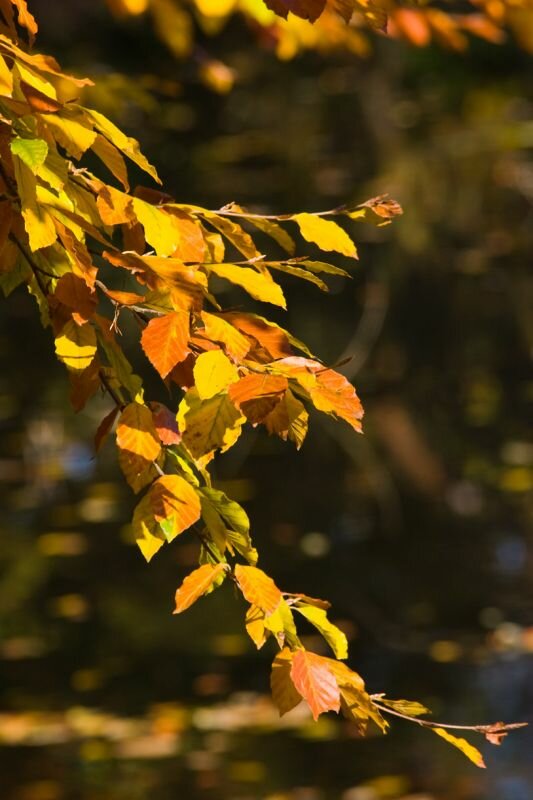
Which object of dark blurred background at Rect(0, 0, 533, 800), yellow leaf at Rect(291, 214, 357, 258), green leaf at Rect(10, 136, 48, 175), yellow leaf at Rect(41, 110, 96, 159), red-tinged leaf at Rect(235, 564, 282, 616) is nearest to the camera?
green leaf at Rect(10, 136, 48, 175)

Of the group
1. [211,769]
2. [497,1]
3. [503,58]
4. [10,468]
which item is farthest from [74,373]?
[503,58]

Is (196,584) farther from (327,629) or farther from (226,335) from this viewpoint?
(226,335)

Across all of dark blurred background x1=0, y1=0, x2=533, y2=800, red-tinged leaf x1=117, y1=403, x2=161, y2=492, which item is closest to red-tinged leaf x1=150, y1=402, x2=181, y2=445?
red-tinged leaf x1=117, y1=403, x2=161, y2=492

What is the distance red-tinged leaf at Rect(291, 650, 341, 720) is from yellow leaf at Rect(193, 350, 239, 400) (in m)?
0.36

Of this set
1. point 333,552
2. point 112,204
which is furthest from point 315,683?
point 333,552

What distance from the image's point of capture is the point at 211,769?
13.3ft

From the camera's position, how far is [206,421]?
6.20 ft

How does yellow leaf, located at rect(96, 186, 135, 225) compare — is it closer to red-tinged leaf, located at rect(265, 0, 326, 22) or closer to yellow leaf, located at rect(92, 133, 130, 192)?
yellow leaf, located at rect(92, 133, 130, 192)

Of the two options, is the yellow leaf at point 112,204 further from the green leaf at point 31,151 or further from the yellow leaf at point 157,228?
the green leaf at point 31,151

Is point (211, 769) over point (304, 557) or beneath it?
over

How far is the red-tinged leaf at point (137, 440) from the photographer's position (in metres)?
1.90

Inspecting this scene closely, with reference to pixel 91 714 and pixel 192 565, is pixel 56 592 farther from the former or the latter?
pixel 91 714

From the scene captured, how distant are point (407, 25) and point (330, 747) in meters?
2.50

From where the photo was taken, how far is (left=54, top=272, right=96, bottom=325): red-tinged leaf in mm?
1893
